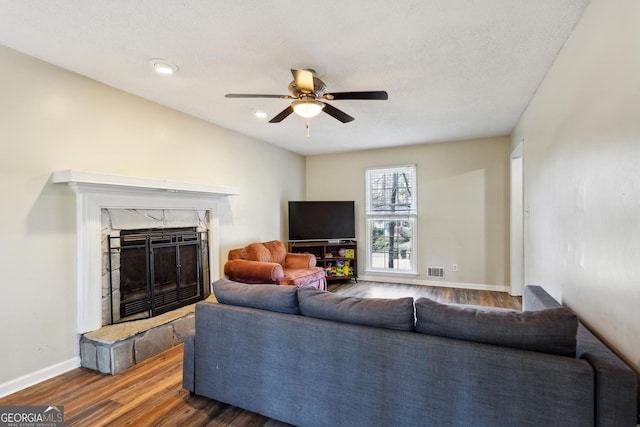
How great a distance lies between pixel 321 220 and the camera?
577 cm

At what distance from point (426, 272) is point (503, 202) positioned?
1715mm

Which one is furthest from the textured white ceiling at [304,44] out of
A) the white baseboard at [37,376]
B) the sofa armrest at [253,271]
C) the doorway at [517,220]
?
the white baseboard at [37,376]

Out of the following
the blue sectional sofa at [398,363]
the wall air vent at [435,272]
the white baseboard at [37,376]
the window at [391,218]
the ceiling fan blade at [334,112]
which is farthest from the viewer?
the window at [391,218]

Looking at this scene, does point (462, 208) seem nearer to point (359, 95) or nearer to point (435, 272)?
point (435, 272)

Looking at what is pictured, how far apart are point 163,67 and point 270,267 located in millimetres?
2297

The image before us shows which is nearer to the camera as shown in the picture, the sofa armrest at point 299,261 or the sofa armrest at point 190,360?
the sofa armrest at point 190,360

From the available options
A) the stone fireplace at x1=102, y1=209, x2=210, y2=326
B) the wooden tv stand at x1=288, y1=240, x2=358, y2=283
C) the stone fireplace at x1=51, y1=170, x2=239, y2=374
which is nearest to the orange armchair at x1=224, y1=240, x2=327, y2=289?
the stone fireplace at x1=102, y1=209, x2=210, y2=326

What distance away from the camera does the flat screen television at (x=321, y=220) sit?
5.71 m

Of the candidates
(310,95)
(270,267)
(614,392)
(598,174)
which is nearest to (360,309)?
(614,392)

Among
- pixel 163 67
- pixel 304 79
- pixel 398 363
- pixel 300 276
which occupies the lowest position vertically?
pixel 300 276

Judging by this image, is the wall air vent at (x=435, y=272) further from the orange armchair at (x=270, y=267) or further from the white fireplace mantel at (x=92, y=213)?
the white fireplace mantel at (x=92, y=213)

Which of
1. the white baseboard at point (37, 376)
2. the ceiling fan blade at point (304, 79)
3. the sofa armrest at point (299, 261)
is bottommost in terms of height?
the white baseboard at point (37, 376)

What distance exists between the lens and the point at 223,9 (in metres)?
1.88

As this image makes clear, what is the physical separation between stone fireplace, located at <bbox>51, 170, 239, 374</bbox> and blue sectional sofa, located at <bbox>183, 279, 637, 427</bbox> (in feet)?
2.91
